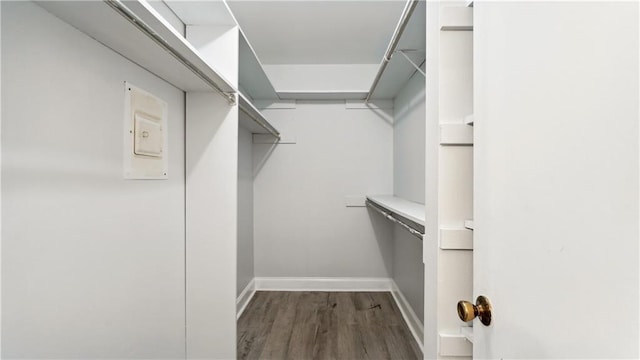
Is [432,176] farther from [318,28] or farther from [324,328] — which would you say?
[318,28]

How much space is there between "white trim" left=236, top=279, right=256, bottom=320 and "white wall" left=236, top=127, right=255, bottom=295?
0.04 m

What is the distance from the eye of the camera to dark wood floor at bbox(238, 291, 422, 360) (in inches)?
75.0

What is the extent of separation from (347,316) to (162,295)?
1.52m

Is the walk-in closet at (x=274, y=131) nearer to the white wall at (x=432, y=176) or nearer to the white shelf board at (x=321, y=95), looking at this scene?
the white wall at (x=432, y=176)

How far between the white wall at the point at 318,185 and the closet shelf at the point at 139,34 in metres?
1.69

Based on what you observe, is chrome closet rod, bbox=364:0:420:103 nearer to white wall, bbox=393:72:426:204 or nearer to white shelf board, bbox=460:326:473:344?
white wall, bbox=393:72:426:204

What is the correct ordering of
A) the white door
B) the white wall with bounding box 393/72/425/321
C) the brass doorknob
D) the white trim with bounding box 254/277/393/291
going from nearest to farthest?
the white door < the brass doorknob < the white wall with bounding box 393/72/425/321 < the white trim with bounding box 254/277/393/291

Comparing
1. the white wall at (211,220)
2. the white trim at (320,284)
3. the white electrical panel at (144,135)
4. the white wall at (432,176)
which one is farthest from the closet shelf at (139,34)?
the white trim at (320,284)

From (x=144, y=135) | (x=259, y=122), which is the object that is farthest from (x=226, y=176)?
(x=259, y=122)

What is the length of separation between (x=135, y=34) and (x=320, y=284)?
2666mm

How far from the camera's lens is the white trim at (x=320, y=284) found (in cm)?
297

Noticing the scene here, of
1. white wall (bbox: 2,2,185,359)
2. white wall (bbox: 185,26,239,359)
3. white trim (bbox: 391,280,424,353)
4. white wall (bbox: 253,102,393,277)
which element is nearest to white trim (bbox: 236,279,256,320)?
white wall (bbox: 253,102,393,277)

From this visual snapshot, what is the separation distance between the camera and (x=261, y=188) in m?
3.03

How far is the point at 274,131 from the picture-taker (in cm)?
271
